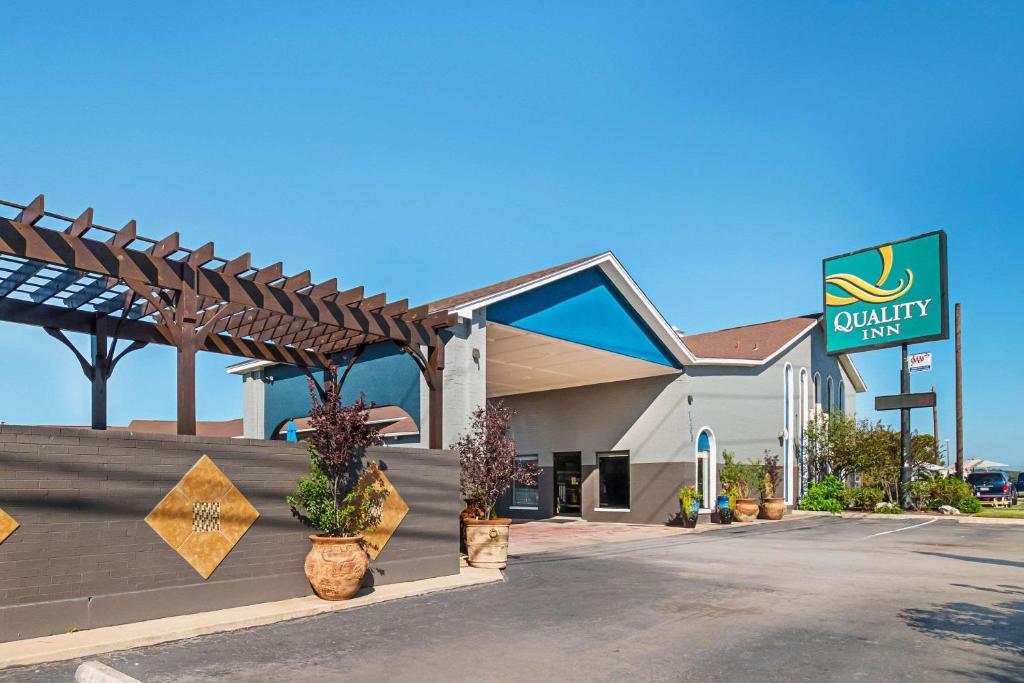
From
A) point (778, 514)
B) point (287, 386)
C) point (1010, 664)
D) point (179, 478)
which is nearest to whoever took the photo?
point (1010, 664)

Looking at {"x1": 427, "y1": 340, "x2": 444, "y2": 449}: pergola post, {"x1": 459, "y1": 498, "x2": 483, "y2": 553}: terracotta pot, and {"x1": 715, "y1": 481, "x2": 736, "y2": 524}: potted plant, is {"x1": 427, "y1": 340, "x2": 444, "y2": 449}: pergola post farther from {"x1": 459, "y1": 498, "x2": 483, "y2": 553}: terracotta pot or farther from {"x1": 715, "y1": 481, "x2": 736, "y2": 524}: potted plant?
{"x1": 715, "y1": 481, "x2": 736, "y2": 524}: potted plant

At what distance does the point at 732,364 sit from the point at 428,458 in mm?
16212

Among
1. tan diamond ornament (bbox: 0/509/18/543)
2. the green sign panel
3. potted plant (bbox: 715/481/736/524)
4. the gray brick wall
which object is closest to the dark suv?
the green sign panel

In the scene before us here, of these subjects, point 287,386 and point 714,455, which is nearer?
point 287,386

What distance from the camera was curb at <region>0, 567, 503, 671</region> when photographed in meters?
7.62

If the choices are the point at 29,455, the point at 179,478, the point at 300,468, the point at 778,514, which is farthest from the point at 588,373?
the point at 29,455

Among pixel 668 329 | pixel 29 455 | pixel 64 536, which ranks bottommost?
pixel 64 536

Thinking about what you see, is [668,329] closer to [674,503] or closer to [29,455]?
[674,503]

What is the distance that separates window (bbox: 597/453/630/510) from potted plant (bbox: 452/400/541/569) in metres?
12.7

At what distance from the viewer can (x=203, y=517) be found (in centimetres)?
993

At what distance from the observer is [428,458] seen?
13430 millimetres

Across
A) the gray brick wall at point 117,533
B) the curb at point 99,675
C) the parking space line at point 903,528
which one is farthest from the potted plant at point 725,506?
the curb at point 99,675

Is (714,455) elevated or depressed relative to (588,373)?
depressed

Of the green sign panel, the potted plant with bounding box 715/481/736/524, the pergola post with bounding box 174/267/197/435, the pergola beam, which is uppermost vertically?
the green sign panel
